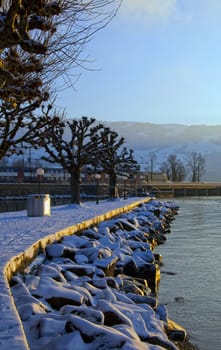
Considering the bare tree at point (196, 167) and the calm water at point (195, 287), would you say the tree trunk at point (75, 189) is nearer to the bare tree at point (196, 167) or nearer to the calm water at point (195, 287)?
the calm water at point (195, 287)

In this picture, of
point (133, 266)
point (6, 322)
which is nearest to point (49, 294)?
point (6, 322)

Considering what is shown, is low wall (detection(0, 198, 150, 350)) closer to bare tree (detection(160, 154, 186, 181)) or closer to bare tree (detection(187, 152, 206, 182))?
bare tree (detection(160, 154, 186, 181))

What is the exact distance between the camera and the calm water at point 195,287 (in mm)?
8203

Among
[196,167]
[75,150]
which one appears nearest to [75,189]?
[75,150]

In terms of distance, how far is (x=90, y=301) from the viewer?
23.0 feet

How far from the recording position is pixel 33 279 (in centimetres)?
751

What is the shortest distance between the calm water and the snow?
0.74 metres

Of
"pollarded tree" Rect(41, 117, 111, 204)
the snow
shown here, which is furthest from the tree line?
the snow

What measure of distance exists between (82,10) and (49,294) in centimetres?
469

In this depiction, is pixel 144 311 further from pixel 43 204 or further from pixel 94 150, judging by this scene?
pixel 94 150

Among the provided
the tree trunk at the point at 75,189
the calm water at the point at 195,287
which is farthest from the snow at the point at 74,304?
the tree trunk at the point at 75,189

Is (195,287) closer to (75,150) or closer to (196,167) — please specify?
(75,150)

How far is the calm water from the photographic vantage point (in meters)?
8.20

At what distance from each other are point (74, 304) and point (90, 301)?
13.9 inches
